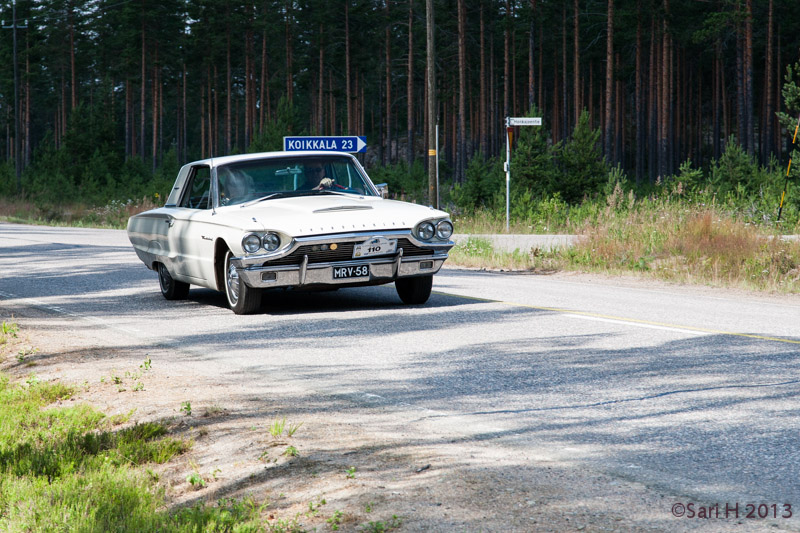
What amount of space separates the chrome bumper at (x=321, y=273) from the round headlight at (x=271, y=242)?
0.67 ft

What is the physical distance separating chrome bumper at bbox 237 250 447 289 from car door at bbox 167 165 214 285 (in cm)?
101

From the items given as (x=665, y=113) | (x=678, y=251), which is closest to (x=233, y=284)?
(x=678, y=251)

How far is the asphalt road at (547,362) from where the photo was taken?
4598mm

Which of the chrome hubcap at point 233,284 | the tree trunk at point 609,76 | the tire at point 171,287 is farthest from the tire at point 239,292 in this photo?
the tree trunk at point 609,76

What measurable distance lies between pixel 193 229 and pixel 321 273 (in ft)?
6.76

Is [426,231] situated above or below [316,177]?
below

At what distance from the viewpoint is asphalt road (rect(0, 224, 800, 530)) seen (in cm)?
460

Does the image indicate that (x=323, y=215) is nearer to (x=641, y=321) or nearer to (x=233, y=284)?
(x=233, y=284)

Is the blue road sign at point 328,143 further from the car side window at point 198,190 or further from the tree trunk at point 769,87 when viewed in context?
the tree trunk at point 769,87

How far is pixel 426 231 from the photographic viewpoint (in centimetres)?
970

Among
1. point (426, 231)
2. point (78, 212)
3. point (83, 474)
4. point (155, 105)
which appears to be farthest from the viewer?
point (155, 105)

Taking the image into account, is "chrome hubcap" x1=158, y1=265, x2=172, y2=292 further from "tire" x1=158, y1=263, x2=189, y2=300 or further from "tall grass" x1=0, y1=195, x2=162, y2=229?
"tall grass" x1=0, y1=195, x2=162, y2=229

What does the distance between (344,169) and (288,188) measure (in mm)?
796

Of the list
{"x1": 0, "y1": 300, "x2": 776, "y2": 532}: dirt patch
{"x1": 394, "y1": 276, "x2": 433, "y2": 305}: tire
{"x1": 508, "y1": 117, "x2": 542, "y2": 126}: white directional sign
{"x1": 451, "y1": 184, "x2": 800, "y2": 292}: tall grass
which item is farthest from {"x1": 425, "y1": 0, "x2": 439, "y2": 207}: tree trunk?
{"x1": 0, "y1": 300, "x2": 776, "y2": 532}: dirt patch
